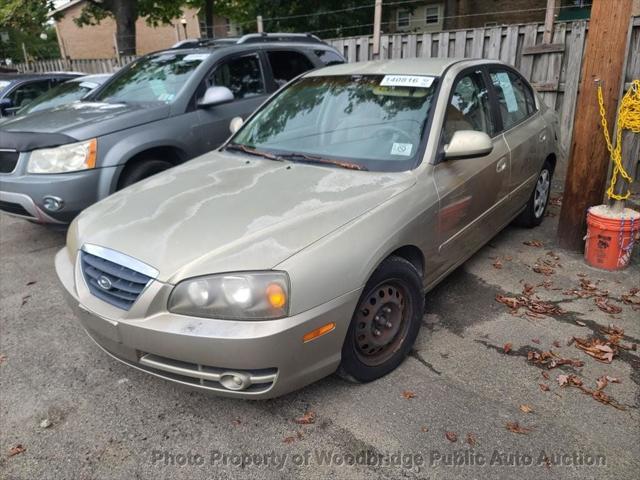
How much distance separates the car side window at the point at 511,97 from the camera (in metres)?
4.19

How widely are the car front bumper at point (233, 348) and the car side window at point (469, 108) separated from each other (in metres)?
1.57

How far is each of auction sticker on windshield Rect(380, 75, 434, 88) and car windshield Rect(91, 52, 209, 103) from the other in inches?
98.0

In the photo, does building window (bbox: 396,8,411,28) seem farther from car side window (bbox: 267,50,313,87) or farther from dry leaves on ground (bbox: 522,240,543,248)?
dry leaves on ground (bbox: 522,240,543,248)

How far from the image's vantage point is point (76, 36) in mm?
33938

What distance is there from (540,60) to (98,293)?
22.0ft

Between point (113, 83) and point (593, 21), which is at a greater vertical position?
point (593, 21)

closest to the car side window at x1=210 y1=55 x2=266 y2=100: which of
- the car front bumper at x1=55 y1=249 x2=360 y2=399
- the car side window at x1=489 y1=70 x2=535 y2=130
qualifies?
the car side window at x1=489 y1=70 x2=535 y2=130

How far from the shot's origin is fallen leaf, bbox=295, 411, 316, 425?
261 centimetres

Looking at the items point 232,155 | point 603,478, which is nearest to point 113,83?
point 232,155

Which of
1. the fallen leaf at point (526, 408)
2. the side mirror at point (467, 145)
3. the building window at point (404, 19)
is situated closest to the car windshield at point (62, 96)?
the side mirror at point (467, 145)

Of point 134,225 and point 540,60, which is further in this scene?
point 540,60

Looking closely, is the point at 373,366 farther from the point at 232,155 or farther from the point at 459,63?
the point at 459,63

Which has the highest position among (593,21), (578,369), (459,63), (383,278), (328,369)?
(593,21)

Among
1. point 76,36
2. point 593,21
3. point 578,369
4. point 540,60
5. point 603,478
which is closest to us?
point 603,478
